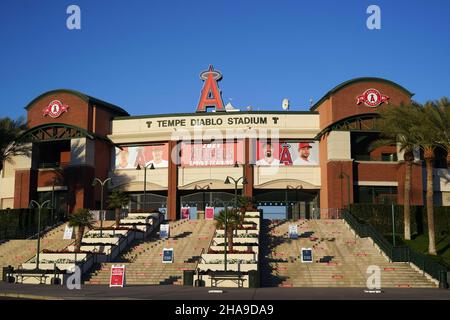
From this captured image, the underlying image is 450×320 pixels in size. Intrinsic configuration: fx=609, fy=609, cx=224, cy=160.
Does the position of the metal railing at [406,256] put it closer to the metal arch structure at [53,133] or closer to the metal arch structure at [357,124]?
the metal arch structure at [357,124]

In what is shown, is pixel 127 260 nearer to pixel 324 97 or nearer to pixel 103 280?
pixel 103 280

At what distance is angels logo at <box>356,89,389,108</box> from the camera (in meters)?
65.1

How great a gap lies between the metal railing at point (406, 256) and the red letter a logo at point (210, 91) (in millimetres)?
25339

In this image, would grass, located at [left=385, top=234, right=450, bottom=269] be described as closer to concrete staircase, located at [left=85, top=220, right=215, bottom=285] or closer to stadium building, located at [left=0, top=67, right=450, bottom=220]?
stadium building, located at [left=0, top=67, right=450, bottom=220]

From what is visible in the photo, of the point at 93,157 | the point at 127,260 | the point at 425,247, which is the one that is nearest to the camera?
the point at 127,260

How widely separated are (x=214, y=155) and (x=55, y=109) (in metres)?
19.1

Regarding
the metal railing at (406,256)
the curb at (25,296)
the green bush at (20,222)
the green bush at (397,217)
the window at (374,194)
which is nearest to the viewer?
the curb at (25,296)

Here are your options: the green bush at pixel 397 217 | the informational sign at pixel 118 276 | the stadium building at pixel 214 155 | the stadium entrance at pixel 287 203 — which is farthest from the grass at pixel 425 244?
the informational sign at pixel 118 276

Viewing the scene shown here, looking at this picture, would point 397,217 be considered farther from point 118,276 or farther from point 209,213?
point 118,276

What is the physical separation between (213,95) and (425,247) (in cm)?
3242

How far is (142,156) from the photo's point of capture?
70.7 meters

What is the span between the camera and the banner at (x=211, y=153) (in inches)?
2687
